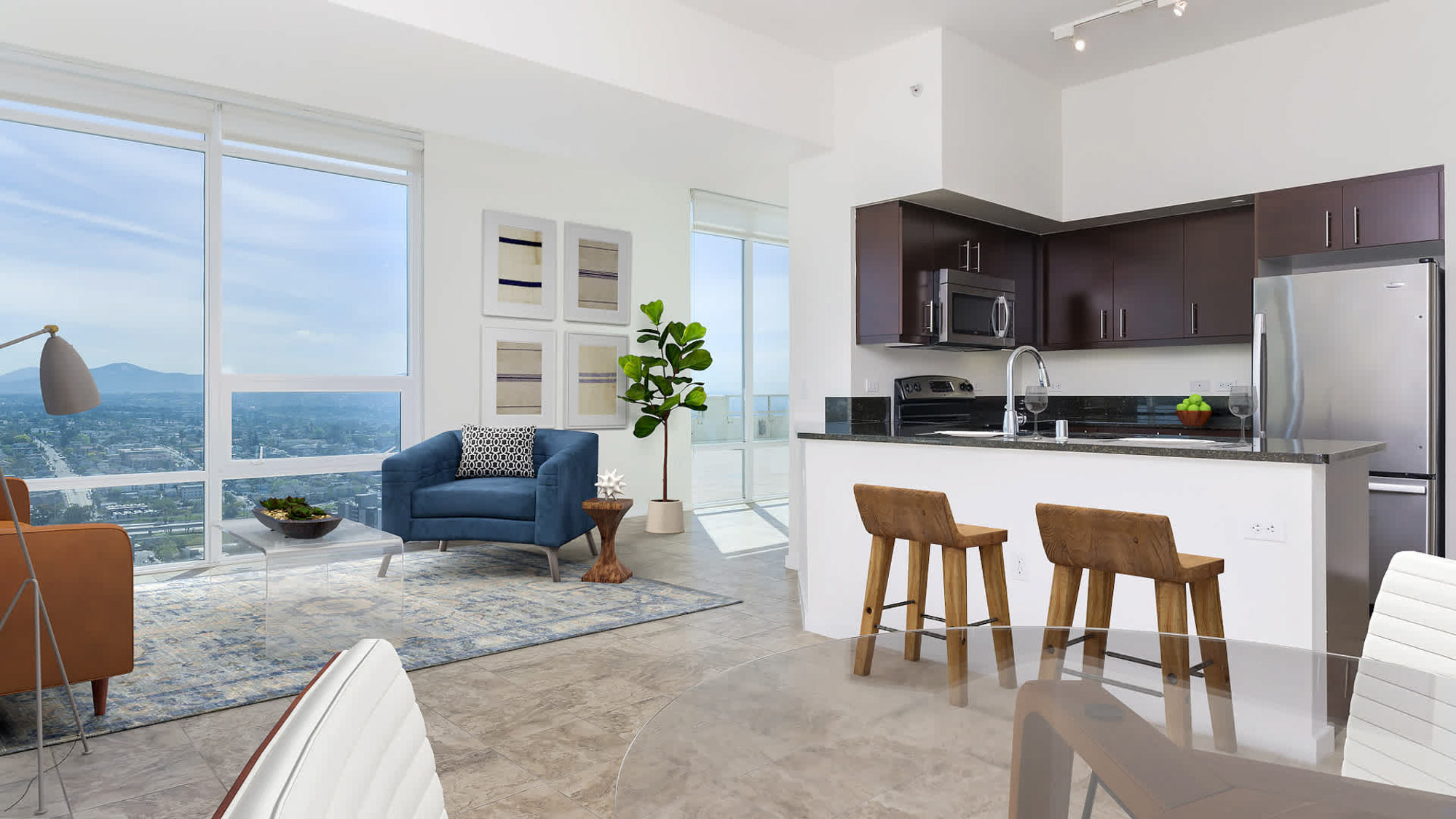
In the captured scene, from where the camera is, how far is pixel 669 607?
14.8 feet

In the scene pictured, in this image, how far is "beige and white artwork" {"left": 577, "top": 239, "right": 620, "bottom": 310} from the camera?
728 centimetres

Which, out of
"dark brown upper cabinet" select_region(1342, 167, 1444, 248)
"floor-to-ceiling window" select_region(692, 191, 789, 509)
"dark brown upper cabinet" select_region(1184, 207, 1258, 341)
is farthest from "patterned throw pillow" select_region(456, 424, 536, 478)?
"dark brown upper cabinet" select_region(1342, 167, 1444, 248)

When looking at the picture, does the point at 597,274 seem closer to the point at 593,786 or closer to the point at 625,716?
the point at 625,716

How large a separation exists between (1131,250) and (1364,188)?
1299 millimetres

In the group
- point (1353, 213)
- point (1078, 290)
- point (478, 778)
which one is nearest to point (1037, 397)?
point (478, 778)

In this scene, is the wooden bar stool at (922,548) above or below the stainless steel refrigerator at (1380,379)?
below

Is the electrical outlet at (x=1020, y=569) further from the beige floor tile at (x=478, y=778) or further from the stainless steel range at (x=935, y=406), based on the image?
the beige floor tile at (x=478, y=778)

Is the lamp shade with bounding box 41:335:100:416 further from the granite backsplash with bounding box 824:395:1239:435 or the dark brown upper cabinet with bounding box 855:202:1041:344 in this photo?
the dark brown upper cabinet with bounding box 855:202:1041:344

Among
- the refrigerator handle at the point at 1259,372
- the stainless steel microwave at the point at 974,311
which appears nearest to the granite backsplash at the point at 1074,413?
the stainless steel microwave at the point at 974,311

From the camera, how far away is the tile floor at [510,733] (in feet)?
7.82

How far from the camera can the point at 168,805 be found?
2.34 m

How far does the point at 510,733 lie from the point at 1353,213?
4807 millimetres

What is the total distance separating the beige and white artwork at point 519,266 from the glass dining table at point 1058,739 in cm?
576

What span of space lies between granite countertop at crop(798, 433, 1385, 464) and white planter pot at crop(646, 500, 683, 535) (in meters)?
3.51
